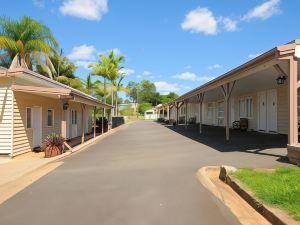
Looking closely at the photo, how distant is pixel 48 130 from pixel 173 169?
9759 millimetres

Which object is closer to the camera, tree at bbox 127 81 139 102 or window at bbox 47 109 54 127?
window at bbox 47 109 54 127

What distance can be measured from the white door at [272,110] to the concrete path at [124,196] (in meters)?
8.23

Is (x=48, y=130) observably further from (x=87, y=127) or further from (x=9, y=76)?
(x=87, y=127)

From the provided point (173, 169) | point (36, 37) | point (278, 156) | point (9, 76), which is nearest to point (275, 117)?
point (278, 156)

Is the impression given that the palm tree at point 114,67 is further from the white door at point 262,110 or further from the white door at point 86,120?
the white door at point 262,110

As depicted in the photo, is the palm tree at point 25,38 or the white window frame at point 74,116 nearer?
the white window frame at point 74,116

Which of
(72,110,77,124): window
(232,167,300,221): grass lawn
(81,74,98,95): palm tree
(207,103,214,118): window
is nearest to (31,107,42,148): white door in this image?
(72,110,77,124): window

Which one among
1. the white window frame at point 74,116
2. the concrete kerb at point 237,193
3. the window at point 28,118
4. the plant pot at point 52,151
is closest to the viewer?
the concrete kerb at point 237,193

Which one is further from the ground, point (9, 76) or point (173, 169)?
point (9, 76)

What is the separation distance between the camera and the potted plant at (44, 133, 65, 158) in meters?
12.0

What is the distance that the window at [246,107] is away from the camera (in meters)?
20.9

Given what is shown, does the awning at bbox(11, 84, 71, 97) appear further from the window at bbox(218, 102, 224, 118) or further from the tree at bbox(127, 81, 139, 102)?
the tree at bbox(127, 81, 139, 102)

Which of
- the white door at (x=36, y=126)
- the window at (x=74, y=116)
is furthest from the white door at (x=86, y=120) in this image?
the white door at (x=36, y=126)

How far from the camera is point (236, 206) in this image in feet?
17.3
